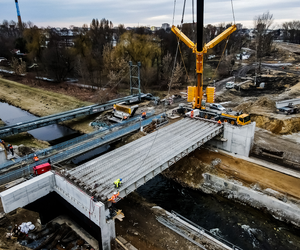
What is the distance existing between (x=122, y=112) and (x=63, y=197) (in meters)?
22.0

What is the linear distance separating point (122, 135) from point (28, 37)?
70910 mm

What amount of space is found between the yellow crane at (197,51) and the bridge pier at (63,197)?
67.5ft

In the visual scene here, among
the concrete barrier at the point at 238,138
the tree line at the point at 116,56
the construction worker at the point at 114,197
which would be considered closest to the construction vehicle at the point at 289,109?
the concrete barrier at the point at 238,138

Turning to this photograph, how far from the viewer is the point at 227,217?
2088 centimetres

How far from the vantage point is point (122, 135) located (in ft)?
100

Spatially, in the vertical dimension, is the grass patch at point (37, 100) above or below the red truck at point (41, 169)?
below

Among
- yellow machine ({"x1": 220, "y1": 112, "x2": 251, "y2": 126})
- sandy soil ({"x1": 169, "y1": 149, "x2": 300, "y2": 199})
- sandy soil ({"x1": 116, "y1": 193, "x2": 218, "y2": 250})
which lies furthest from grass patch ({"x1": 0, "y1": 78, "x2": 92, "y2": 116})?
sandy soil ({"x1": 116, "y1": 193, "x2": 218, "y2": 250})

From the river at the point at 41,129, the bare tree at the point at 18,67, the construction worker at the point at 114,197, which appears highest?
the bare tree at the point at 18,67

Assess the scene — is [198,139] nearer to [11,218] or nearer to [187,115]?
[187,115]

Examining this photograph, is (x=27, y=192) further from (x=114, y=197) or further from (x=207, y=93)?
(x=207, y=93)

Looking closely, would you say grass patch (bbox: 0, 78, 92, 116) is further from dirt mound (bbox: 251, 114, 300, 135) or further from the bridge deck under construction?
dirt mound (bbox: 251, 114, 300, 135)

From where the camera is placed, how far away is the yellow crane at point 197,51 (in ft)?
92.2

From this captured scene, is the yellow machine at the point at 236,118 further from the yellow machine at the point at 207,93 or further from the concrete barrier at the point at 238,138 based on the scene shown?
the concrete barrier at the point at 238,138

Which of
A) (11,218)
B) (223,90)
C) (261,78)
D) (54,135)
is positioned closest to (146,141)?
(11,218)
